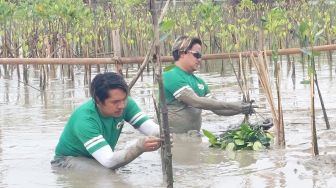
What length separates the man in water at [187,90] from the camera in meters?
7.04

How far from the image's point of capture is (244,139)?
686cm

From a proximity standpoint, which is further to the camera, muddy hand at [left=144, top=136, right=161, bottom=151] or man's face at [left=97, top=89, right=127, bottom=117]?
man's face at [left=97, top=89, right=127, bottom=117]

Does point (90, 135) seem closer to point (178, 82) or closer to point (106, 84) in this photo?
point (106, 84)

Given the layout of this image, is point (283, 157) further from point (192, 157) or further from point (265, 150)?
point (192, 157)

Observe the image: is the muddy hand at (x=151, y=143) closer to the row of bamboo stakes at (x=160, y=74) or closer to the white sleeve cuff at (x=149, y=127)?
the row of bamboo stakes at (x=160, y=74)

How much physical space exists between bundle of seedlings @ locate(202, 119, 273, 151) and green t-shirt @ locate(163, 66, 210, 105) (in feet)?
1.52

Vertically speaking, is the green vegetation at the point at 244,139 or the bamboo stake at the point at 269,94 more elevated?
the bamboo stake at the point at 269,94

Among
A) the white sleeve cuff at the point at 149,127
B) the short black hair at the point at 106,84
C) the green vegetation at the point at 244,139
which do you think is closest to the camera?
the short black hair at the point at 106,84

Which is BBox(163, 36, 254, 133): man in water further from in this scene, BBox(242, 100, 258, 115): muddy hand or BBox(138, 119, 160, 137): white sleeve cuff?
BBox(138, 119, 160, 137): white sleeve cuff

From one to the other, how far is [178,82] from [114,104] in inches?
66.8

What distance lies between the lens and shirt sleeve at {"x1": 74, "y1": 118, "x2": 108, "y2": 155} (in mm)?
5453

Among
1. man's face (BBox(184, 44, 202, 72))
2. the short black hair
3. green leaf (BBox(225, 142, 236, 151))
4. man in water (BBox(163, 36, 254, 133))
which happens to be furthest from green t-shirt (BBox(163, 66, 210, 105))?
the short black hair

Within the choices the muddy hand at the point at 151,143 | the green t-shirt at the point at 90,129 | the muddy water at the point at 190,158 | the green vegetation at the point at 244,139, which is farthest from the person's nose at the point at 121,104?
the green vegetation at the point at 244,139

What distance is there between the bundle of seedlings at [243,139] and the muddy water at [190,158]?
9 centimetres
